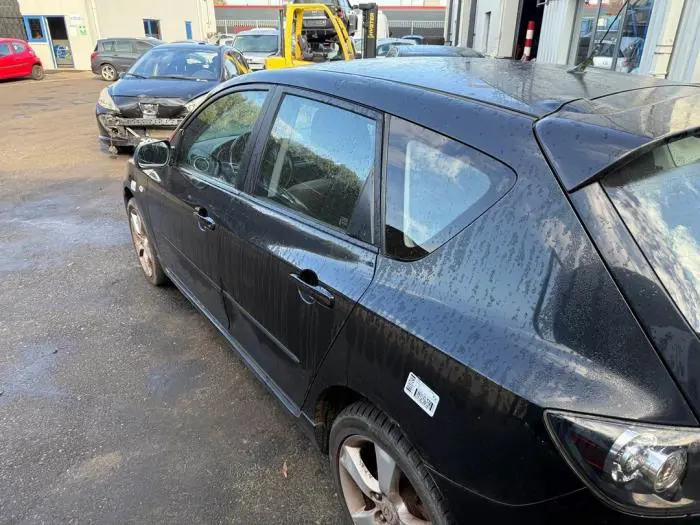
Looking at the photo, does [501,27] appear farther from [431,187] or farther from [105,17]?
[105,17]

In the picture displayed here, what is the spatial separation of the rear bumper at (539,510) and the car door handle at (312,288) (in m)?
0.65

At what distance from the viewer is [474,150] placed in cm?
144

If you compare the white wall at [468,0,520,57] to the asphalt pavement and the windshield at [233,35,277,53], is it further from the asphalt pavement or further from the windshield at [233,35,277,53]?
the asphalt pavement

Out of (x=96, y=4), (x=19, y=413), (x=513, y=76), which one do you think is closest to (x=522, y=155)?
(x=513, y=76)

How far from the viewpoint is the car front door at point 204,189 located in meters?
2.51

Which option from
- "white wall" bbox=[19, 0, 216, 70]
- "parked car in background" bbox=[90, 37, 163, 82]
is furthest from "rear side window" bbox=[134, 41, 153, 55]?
"white wall" bbox=[19, 0, 216, 70]

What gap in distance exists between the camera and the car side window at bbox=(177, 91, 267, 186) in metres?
2.50

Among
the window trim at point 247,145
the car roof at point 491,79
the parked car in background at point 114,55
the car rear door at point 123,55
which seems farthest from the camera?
the car rear door at point 123,55

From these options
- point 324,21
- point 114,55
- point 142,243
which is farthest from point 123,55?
point 142,243

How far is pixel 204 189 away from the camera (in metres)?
2.70

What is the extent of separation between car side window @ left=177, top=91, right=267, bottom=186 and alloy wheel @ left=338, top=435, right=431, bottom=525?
4.50ft

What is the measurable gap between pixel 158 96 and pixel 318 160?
6502 millimetres

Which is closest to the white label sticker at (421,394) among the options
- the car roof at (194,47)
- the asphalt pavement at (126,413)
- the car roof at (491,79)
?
the car roof at (491,79)

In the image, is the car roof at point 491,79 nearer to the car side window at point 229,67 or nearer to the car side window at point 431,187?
the car side window at point 431,187
